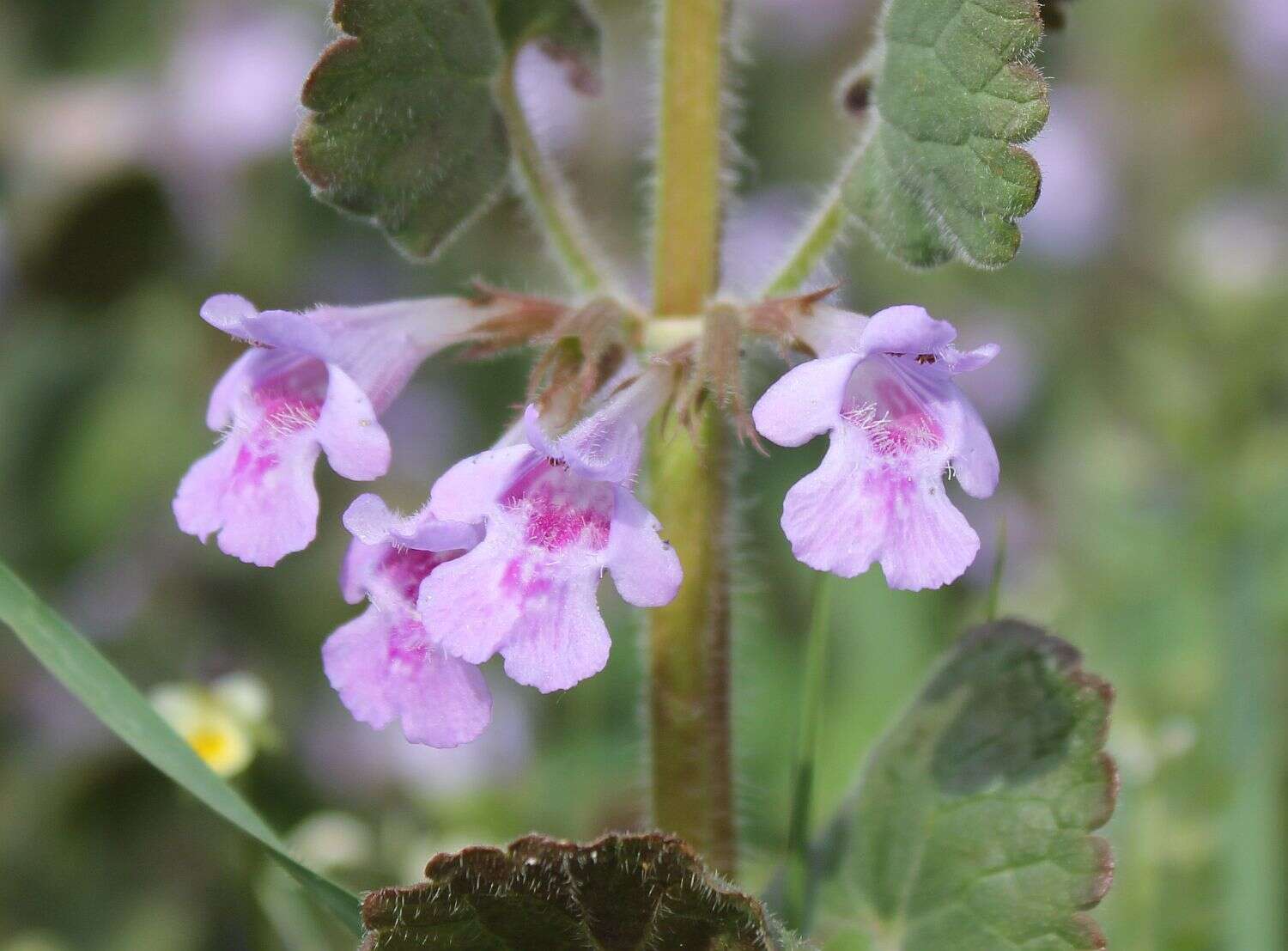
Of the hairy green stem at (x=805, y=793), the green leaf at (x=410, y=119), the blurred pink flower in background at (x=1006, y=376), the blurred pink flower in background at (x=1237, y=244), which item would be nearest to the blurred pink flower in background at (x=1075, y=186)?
the blurred pink flower in background at (x=1237, y=244)

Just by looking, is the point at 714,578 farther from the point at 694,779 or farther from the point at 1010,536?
the point at 1010,536

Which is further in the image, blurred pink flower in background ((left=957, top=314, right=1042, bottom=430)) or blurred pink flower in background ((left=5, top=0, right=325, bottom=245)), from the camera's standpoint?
blurred pink flower in background ((left=957, top=314, right=1042, bottom=430))

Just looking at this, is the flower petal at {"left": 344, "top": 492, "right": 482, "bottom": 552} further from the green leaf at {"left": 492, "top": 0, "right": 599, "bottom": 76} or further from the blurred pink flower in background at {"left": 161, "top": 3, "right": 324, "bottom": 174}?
the blurred pink flower in background at {"left": 161, "top": 3, "right": 324, "bottom": 174}

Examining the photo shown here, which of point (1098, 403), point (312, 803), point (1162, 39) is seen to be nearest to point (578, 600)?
point (312, 803)

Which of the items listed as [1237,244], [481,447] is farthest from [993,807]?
[1237,244]

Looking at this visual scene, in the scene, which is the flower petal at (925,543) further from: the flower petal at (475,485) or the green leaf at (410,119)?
the green leaf at (410,119)

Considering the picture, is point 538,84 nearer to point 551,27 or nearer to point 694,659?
point 551,27

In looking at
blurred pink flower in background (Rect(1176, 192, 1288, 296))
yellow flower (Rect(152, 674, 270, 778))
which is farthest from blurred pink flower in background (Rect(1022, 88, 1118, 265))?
yellow flower (Rect(152, 674, 270, 778))
